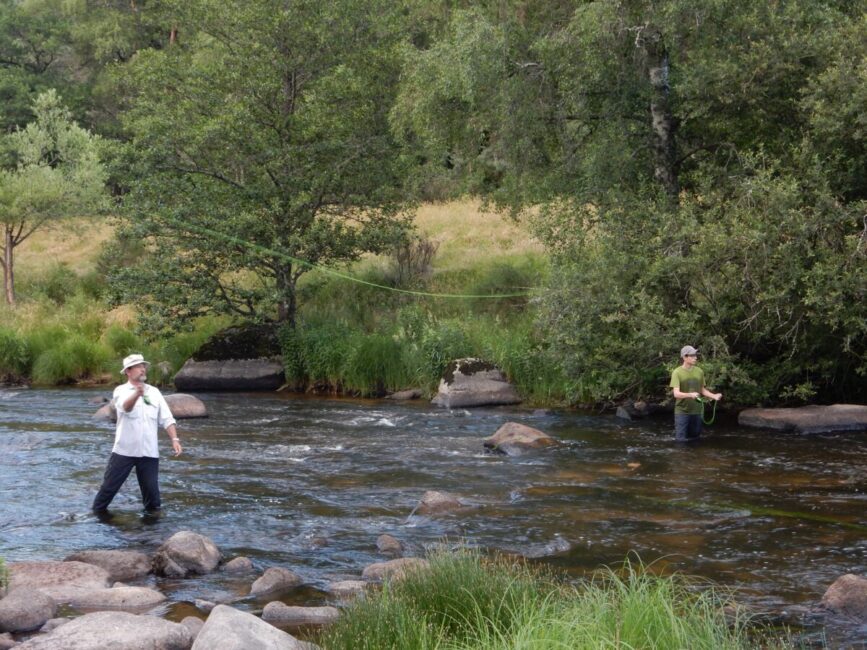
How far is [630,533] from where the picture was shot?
10.8 m

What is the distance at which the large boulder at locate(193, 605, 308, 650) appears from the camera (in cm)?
636

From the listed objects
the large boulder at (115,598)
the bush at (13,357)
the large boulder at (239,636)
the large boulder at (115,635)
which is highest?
the bush at (13,357)

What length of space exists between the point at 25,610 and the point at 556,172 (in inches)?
589

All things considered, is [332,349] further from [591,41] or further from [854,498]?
[854,498]

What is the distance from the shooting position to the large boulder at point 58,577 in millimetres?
8766

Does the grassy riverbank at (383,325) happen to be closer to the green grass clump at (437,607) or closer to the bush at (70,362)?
the bush at (70,362)

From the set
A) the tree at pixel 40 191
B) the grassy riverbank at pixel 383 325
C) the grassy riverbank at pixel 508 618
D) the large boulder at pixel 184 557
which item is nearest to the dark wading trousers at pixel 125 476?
the large boulder at pixel 184 557

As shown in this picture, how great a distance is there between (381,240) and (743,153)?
33.9ft

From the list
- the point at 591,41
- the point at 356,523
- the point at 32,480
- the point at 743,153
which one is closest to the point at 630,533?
the point at 356,523

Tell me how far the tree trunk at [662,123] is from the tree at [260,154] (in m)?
7.75

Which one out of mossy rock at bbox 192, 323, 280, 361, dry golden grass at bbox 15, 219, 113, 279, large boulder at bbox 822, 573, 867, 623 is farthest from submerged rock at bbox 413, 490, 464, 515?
dry golden grass at bbox 15, 219, 113, 279

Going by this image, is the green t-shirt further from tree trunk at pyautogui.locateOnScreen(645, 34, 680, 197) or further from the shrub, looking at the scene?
the shrub

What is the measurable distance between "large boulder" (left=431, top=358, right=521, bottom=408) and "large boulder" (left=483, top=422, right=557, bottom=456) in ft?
15.5

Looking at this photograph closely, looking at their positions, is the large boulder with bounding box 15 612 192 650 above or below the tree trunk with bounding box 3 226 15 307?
below
